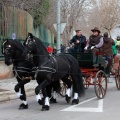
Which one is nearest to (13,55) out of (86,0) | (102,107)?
(102,107)

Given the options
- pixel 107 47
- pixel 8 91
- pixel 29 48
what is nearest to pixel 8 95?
pixel 8 91

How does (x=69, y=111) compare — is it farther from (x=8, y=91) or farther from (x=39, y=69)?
(x=8, y=91)

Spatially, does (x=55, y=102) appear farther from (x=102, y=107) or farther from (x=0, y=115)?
(x=0, y=115)

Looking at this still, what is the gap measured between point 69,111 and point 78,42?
358 cm

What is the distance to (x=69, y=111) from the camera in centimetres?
887

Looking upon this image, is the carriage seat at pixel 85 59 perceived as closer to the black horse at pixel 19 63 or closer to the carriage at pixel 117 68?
the carriage at pixel 117 68

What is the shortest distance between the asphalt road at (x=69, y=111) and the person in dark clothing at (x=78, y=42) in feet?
6.52

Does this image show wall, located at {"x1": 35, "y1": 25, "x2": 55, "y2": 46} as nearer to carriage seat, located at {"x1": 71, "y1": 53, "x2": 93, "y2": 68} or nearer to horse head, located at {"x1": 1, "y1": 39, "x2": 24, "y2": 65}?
carriage seat, located at {"x1": 71, "y1": 53, "x2": 93, "y2": 68}

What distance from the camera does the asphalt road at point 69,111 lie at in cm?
815

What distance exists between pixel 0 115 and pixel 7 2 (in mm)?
9733

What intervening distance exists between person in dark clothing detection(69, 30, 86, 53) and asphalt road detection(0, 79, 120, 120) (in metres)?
1.99

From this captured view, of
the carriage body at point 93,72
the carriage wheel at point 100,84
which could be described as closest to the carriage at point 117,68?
the carriage body at point 93,72

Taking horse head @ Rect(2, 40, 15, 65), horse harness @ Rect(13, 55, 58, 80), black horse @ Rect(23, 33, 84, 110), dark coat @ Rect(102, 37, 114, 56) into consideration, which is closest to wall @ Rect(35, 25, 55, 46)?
dark coat @ Rect(102, 37, 114, 56)

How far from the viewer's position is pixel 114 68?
13.0m
